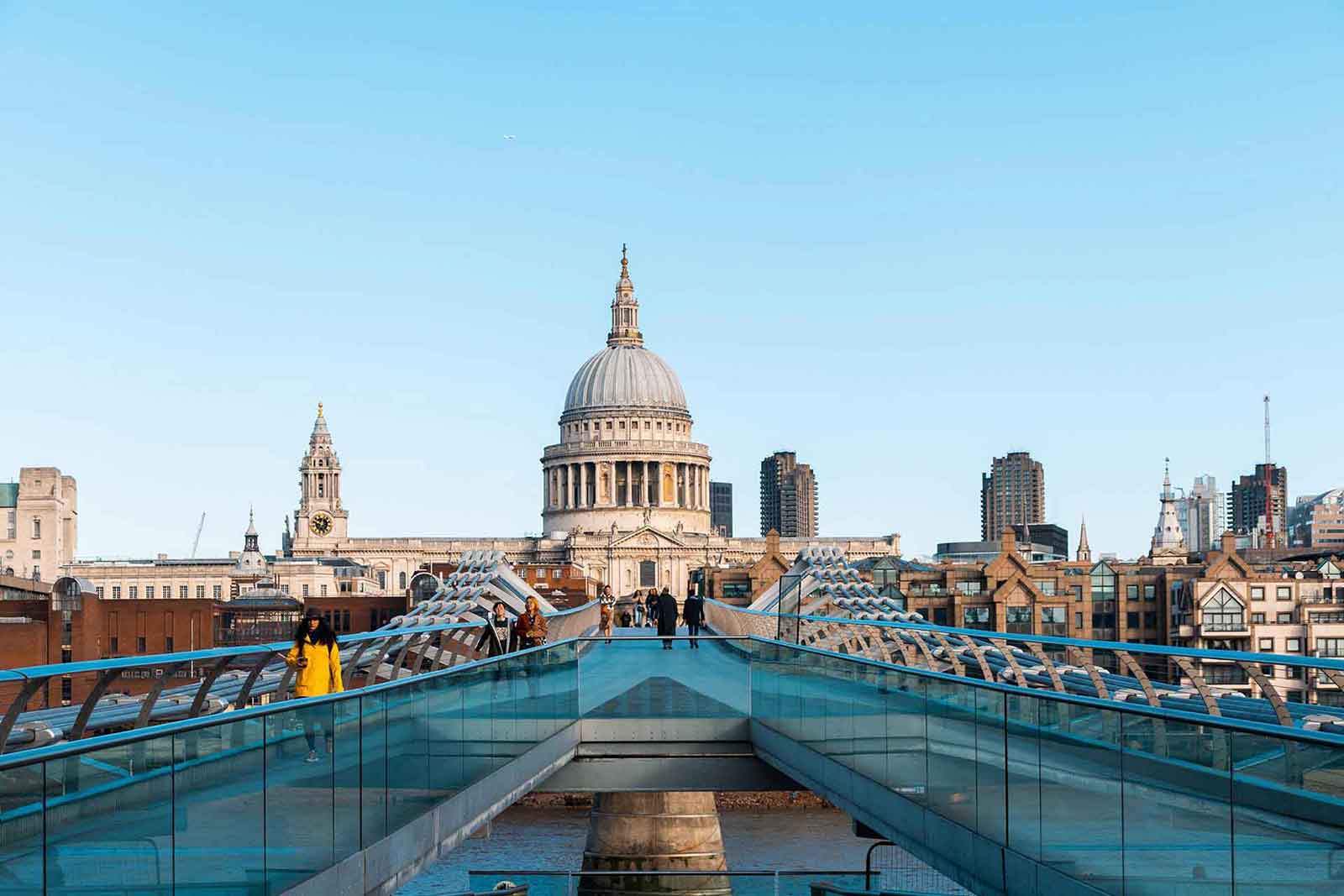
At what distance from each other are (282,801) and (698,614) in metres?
28.1

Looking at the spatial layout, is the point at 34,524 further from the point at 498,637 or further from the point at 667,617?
the point at 498,637

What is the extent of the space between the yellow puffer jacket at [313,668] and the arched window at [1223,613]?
Answer: 327 ft

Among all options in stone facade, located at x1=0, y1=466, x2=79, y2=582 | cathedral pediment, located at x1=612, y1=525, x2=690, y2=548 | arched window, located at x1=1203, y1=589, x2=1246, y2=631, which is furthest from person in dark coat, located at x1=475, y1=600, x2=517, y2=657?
cathedral pediment, located at x1=612, y1=525, x2=690, y2=548

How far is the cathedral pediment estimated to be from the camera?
646ft

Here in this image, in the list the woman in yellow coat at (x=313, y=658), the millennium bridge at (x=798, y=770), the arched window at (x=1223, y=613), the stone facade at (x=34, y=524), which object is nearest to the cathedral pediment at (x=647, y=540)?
the stone facade at (x=34, y=524)

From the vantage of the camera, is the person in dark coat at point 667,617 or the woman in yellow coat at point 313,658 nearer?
the woman in yellow coat at point 313,658

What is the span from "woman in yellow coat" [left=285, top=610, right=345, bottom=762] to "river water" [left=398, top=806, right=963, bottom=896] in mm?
41742

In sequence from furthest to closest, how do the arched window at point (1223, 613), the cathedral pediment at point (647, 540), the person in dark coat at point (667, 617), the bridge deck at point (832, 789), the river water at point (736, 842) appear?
the cathedral pediment at point (647, 540) < the arched window at point (1223, 613) < the river water at point (736, 842) < the person in dark coat at point (667, 617) < the bridge deck at point (832, 789)

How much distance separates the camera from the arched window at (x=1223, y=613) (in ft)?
356

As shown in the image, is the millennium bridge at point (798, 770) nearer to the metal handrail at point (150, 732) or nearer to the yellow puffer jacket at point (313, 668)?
the metal handrail at point (150, 732)

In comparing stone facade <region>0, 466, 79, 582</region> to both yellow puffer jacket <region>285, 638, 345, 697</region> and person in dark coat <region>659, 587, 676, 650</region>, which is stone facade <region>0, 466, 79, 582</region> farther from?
yellow puffer jacket <region>285, 638, 345, 697</region>

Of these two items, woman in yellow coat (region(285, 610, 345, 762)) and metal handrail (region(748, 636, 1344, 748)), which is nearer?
metal handrail (region(748, 636, 1344, 748))

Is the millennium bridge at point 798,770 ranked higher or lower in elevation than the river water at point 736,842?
higher

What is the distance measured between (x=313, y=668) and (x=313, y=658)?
0.08 metres
